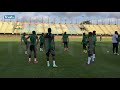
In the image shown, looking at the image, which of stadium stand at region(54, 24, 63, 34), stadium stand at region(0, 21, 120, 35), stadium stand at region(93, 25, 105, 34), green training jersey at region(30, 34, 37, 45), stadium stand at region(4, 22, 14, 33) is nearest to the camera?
green training jersey at region(30, 34, 37, 45)

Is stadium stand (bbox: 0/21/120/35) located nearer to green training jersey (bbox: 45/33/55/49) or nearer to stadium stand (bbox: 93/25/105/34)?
stadium stand (bbox: 93/25/105/34)

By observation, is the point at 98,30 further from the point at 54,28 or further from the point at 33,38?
the point at 33,38

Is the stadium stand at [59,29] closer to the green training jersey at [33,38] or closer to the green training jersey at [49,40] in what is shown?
the green training jersey at [33,38]

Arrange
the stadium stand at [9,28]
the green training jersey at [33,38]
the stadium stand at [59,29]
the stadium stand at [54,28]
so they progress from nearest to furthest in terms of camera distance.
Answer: the green training jersey at [33,38]
the stadium stand at [9,28]
the stadium stand at [54,28]
the stadium stand at [59,29]

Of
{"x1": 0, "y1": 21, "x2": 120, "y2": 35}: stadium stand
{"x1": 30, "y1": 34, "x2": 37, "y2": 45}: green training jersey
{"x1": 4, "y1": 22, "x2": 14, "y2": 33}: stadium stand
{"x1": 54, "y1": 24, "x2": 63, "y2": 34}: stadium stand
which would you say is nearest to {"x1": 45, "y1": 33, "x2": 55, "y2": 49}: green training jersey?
{"x1": 30, "y1": 34, "x2": 37, "y2": 45}: green training jersey

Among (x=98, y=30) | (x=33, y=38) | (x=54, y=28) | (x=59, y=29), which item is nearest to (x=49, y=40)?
(x=33, y=38)

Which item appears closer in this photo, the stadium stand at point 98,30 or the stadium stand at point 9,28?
the stadium stand at point 9,28

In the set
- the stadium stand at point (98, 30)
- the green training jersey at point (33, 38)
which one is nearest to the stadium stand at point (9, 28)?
the stadium stand at point (98, 30)
